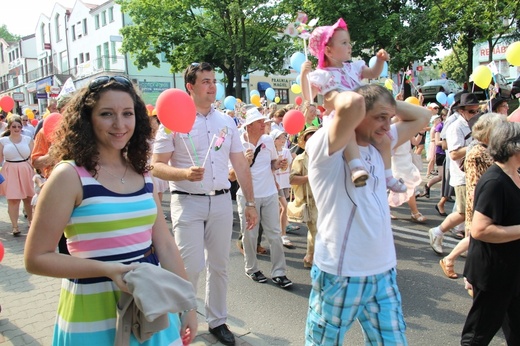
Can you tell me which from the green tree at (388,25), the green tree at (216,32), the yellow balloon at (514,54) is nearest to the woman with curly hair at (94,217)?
the yellow balloon at (514,54)

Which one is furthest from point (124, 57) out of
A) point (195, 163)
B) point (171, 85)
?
point (195, 163)

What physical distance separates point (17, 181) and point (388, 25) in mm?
17171

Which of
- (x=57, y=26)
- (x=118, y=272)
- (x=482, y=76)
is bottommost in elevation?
(x=118, y=272)

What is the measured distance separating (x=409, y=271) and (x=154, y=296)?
4.33 m

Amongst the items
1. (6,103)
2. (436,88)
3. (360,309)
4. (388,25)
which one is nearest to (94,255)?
(360,309)

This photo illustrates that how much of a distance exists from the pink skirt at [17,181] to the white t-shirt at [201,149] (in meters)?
5.18

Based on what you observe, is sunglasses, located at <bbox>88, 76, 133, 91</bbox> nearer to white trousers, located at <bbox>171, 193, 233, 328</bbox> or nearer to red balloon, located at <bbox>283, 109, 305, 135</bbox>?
white trousers, located at <bbox>171, 193, 233, 328</bbox>

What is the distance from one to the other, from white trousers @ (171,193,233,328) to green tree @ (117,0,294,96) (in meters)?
22.6

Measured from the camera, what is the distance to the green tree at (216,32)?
25338 mm

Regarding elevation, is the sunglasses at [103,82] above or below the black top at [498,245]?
above

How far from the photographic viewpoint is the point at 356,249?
84.2 inches

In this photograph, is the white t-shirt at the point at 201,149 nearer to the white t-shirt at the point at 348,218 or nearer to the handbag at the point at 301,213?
the white t-shirt at the point at 348,218

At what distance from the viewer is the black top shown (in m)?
2.71

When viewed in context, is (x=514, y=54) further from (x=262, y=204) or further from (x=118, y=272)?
(x=118, y=272)
